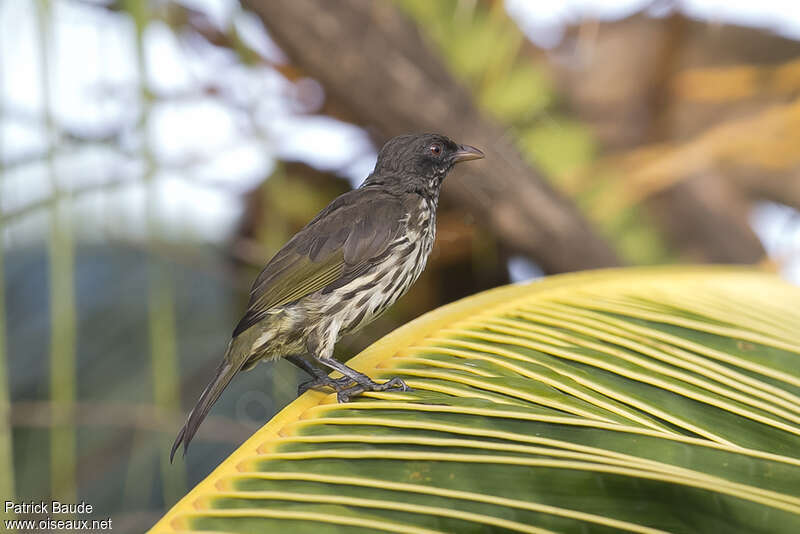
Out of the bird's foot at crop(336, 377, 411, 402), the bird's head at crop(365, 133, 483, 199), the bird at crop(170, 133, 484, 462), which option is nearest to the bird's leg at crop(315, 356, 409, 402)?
the bird's foot at crop(336, 377, 411, 402)

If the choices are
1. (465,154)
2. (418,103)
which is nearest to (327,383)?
(465,154)

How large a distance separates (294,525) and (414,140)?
1.46 meters

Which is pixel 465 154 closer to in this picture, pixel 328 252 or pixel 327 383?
pixel 328 252

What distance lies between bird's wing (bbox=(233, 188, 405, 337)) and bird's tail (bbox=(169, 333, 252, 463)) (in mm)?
38

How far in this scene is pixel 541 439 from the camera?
1234 mm

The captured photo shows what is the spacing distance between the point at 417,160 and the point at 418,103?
1.35m

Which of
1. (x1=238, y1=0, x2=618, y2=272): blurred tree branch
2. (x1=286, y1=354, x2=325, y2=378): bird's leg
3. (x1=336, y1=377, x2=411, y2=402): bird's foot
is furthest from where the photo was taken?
(x1=238, y1=0, x2=618, y2=272): blurred tree branch

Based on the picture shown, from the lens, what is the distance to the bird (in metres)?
1.94

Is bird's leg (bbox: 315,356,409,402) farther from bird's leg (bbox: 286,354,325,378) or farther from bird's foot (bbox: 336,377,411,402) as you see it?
bird's leg (bbox: 286,354,325,378)

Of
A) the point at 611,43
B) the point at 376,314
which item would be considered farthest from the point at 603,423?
the point at 611,43

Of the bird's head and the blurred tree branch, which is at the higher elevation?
the blurred tree branch

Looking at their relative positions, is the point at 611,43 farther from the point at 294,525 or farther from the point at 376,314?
the point at 294,525

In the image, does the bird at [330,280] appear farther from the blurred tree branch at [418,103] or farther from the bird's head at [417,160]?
the blurred tree branch at [418,103]

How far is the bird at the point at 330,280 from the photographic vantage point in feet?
6.37
